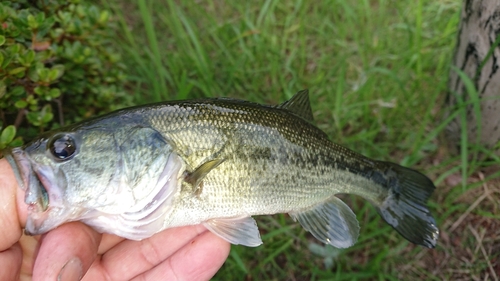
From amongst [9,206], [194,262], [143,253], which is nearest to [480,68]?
[194,262]

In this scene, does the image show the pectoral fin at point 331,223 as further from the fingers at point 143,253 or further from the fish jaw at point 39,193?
the fish jaw at point 39,193

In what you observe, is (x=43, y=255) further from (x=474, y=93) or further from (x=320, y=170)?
(x=474, y=93)

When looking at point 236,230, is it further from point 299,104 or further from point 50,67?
point 50,67

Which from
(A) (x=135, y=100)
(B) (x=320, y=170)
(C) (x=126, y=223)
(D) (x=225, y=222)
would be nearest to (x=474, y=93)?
(B) (x=320, y=170)

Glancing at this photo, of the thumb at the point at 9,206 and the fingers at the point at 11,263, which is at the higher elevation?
the thumb at the point at 9,206

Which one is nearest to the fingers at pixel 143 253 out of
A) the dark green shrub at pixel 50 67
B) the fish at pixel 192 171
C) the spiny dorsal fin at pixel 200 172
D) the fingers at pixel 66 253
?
the fish at pixel 192 171

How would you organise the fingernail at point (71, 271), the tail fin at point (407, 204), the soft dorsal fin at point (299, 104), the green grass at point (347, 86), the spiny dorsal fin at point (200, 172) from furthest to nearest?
the green grass at point (347, 86)
the tail fin at point (407, 204)
the soft dorsal fin at point (299, 104)
the spiny dorsal fin at point (200, 172)
the fingernail at point (71, 271)
